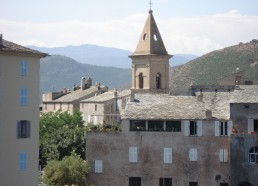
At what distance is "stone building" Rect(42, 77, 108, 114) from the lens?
106875mm

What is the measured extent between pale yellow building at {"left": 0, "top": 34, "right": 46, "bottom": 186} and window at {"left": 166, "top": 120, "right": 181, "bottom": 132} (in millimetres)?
14446

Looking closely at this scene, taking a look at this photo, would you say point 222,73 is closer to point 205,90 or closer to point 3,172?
point 205,90

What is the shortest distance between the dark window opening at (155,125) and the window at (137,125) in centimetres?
55

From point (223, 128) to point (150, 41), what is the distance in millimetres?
26709

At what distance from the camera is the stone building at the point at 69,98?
10688cm

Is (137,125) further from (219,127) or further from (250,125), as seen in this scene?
(250,125)

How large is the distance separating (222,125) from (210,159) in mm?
3241

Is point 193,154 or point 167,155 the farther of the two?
point 167,155

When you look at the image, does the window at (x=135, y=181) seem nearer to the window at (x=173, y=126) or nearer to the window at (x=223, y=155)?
the window at (x=173, y=126)

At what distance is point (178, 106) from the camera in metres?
65.3

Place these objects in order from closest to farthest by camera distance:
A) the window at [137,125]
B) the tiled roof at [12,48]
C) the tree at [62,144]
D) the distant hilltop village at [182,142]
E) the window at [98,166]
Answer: the tiled roof at [12,48] < the distant hilltop village at [182,142] < the window at [137,125] < the window at [98,166] < the tree at [62,144]

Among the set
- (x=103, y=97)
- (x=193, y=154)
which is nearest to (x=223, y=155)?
(x=193, y=154)

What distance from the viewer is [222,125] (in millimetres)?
62719

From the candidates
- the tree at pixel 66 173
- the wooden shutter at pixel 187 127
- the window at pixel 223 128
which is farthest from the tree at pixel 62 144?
the window at pixel 223 128
